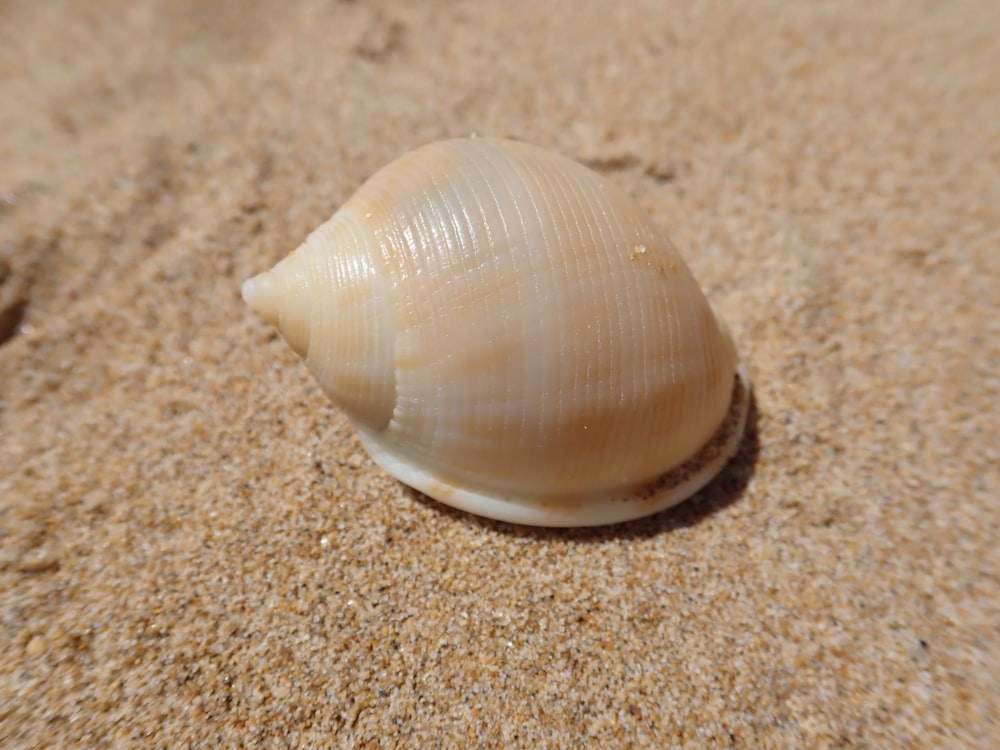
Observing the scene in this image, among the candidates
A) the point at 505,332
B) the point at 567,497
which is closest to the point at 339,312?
the point at 505,332

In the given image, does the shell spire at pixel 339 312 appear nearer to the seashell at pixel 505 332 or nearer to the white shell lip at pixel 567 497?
the seashell at pixel 505 332

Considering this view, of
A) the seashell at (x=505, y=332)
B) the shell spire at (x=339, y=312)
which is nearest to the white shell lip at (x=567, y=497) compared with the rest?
the seashell at (x=505, y=332)

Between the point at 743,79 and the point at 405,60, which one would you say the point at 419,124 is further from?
the point at 743,79

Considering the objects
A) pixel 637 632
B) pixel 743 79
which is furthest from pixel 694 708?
pixel 743 79

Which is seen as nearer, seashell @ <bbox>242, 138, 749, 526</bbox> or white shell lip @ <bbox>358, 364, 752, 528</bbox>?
seashell @ <bbox>242, 138, 749, 526</bbox>

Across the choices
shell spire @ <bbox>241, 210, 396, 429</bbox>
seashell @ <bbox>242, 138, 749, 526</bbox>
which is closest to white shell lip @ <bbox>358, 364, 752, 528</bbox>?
seashell @ <bbox>242, 138, 749, 526</bbox>

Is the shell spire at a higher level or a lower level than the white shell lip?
higher

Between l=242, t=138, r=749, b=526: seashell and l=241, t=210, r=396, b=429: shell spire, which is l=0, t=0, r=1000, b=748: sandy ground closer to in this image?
l=242, t=138, r=749, b=526: seashell

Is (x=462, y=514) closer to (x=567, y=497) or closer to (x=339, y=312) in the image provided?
(x=567, y=497)

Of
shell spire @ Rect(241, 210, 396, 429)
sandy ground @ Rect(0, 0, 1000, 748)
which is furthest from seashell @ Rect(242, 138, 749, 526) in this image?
sandy ground @ Rect(0, 0, 1000, 748)
